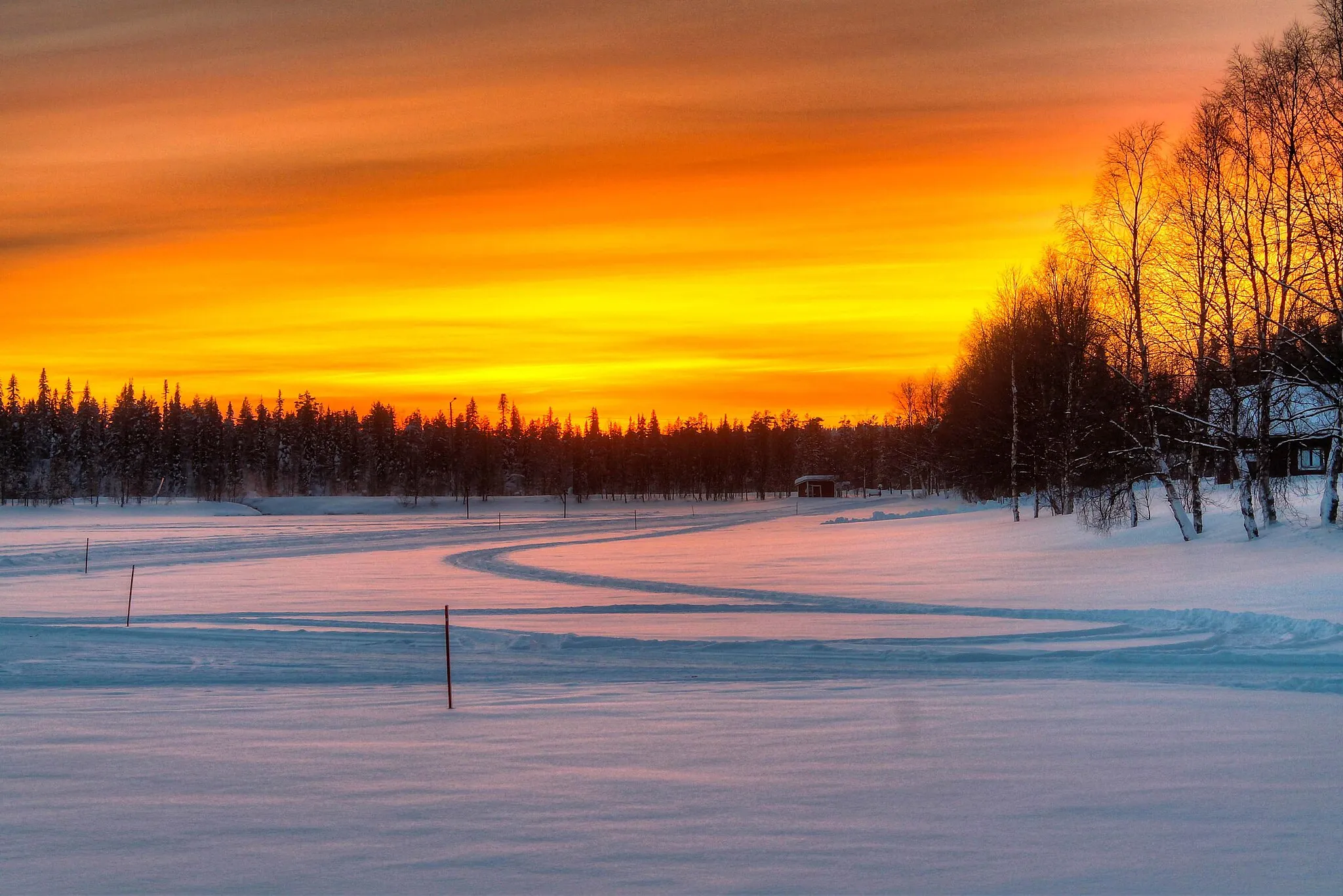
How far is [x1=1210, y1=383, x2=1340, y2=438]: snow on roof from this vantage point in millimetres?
20812

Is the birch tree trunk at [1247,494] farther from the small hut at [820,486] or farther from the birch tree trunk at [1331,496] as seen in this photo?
the small hut at [820,486]

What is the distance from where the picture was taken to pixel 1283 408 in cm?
2188

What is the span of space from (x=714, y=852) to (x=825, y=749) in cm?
278

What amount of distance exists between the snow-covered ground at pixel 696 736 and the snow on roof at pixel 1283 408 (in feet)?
7.76

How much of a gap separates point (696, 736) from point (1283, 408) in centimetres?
1819

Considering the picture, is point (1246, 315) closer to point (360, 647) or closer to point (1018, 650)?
point (1018, 650)

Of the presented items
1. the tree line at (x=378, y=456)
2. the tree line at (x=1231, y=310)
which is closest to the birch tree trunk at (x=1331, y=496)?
the tree line at (x=1231, y=310)

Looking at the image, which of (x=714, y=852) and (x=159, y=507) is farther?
(x=159, y=507)

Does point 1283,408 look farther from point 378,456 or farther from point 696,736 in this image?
point 378,456

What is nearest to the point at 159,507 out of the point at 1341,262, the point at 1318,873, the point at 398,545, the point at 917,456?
the point at 398,545

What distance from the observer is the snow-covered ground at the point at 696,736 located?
620 cm

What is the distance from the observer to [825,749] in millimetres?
8875

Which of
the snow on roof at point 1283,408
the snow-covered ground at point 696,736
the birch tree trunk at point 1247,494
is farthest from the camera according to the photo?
the birch tree trunk at point 1247,494

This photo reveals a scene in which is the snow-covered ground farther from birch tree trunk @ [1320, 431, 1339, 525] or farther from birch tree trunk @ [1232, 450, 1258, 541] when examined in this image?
birch tree trunk @ [1320, 431, 1339, 525]
